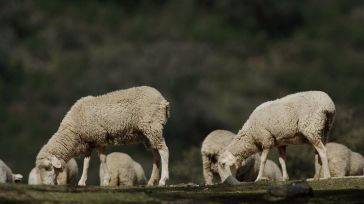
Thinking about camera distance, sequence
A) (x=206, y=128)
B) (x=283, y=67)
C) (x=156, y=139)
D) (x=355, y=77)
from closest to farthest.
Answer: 1. (x=156, y=139)
2. (x=206, y=128)
3. (x=355, y=77)
4. (x=283, y=67)

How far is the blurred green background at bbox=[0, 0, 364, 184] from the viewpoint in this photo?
7344cm

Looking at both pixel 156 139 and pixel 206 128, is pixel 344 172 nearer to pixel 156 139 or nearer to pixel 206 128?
pixel 156 139

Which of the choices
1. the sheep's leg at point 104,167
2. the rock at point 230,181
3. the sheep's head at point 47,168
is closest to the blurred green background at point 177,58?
the sheep's leg at point 104,167

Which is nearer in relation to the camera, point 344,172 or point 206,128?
point 344,172

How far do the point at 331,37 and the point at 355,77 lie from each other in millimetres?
Result: 12218

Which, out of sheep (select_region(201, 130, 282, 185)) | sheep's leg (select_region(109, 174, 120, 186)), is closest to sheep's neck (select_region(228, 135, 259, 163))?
sheep (select_region(201, 130, 282, 185))

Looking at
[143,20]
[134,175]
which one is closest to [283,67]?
[143,20]

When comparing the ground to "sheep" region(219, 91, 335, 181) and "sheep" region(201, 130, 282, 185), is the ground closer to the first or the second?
"sheep" region(219, 91, 335, 181)

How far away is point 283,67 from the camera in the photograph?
88625 mm

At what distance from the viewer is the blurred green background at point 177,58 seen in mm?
73438

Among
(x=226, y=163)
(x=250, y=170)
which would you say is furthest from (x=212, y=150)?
(x=226, y=163)

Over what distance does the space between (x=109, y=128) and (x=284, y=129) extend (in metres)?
3.39

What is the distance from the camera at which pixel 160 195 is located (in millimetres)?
19578

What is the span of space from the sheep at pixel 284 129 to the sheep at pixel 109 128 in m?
1.48
